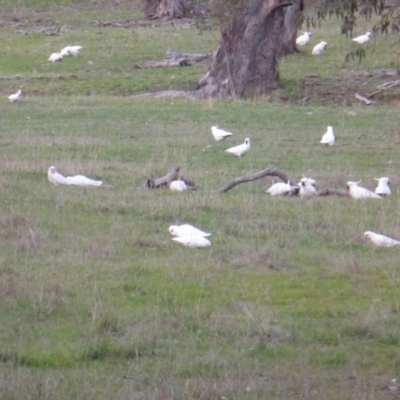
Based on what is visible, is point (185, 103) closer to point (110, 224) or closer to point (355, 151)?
point (355, 151)

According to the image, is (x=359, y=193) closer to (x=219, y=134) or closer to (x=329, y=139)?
(x=329, y=139)

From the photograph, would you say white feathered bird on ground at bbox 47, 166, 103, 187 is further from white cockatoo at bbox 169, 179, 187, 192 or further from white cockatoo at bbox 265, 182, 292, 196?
white cockatoo at bbox 265, 182, 292, 196

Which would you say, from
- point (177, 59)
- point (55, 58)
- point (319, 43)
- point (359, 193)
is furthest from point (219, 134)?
point (319, 43)

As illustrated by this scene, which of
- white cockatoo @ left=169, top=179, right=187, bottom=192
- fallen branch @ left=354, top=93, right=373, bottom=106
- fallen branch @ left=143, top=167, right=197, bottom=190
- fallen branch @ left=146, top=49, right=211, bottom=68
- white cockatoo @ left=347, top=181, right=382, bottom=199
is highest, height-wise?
white cockatoo @ left=347, top=181, right=382, bottom=199

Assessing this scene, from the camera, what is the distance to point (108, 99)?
80.0 ft

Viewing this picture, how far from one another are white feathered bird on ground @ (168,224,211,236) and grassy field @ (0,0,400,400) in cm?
18

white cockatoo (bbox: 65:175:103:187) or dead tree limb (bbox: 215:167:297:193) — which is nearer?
dead tree limb (bbox: 215:167:297:193)

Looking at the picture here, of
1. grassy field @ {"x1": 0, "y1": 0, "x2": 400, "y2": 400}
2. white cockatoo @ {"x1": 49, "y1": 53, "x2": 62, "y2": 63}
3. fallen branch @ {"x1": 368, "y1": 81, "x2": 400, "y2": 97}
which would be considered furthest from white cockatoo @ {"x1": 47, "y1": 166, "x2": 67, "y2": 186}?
white cockatoo @ {"x1": 49, "y1": 53, "x2": 62, "y2": 63}

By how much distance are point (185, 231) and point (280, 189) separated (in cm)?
291

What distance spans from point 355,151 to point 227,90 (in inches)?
330

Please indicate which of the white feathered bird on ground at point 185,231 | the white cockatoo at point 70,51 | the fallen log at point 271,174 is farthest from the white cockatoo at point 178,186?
the white cockatoo at point 70,51

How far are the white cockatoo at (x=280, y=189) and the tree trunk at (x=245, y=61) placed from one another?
12409mm

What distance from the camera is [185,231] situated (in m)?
10.0

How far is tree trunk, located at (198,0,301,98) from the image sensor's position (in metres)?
24.9
